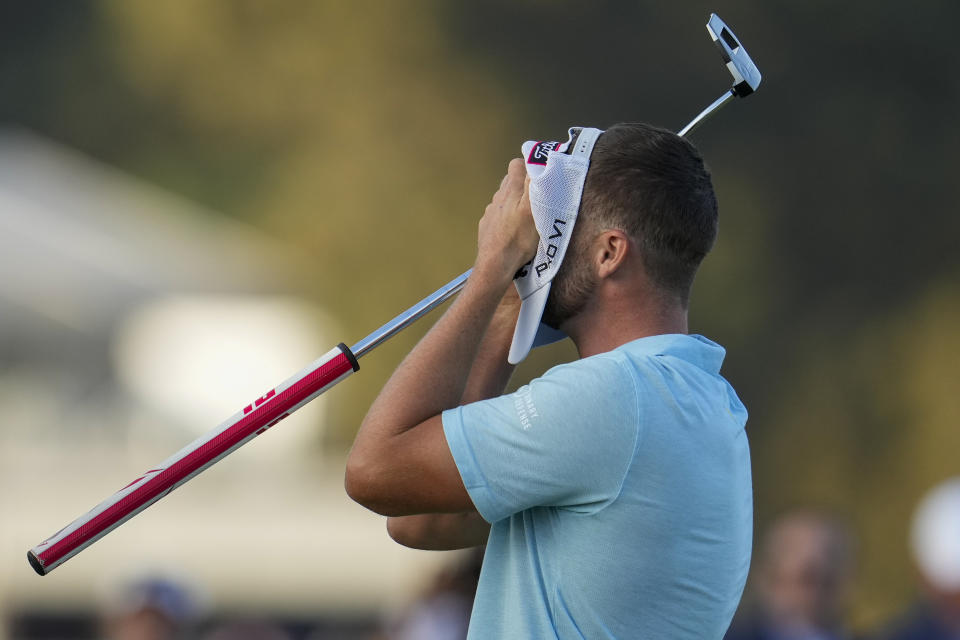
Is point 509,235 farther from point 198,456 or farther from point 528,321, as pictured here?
point 198,456

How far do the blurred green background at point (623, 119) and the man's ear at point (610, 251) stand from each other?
20.3 meters

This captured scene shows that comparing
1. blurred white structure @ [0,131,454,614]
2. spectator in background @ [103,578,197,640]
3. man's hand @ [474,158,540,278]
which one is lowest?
man's hand @ [474,158,540,278]

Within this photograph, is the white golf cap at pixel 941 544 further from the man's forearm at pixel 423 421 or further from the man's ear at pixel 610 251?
the man's forearm at pixel 423 421

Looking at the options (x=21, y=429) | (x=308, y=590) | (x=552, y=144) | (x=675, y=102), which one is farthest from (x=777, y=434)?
(x=552, y=144)

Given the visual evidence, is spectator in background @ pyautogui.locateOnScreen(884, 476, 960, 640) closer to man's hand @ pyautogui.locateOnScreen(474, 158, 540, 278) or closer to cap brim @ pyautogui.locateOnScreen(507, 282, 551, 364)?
cap brim @ pyautogui.locateOnScreen(507, 282, 551, 364)

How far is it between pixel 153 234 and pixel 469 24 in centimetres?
828

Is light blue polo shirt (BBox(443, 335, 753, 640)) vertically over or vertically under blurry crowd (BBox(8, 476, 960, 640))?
over

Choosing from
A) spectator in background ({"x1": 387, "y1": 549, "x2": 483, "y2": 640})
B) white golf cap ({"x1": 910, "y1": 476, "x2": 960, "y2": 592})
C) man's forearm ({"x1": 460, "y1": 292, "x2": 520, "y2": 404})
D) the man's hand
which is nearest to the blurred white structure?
spectator in background ({"x1": 387, "y1": 549, "x2": 483, "y2": 640})

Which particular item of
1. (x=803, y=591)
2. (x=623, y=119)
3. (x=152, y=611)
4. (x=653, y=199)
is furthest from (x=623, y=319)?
(x=623, y=119)

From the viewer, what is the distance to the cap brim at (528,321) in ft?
10.8

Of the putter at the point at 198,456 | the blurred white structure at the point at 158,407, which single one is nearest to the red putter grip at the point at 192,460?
the putter at the point at 198,456

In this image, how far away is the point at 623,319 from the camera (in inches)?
129

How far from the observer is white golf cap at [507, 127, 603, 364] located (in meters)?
3.23

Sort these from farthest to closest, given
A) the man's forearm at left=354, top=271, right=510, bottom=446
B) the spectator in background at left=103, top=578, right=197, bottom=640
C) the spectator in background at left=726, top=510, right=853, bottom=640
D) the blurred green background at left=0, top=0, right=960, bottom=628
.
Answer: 1. the blurred green background at left=0, top=0, right=960, bottom=628
2. the spectator in background at left=103, top=578, right=197, bottom=640
3. the spectator in background at left=726, top=510, right=853, bottom=640
4. the man's forearm at left=354, top=271, right=510, bottom=446
